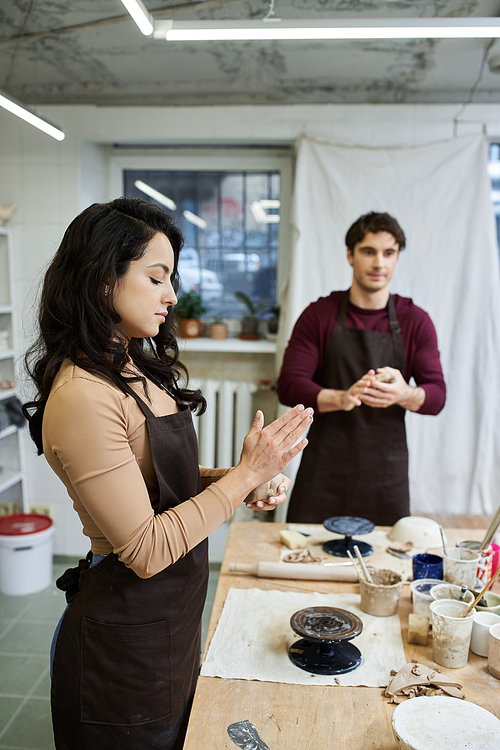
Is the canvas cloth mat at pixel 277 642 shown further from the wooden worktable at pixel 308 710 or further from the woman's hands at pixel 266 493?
the woman's hands at pixel 266 493

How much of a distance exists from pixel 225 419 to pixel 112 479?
9.19ft

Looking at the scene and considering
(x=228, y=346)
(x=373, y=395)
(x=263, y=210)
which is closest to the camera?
(x=373, y=395)

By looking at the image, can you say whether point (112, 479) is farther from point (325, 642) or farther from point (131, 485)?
point (325, 642)

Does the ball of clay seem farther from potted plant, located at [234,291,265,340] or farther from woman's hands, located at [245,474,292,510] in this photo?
potted plant, located at [234,291,265,340]

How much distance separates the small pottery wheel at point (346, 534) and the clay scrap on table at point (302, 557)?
6cm

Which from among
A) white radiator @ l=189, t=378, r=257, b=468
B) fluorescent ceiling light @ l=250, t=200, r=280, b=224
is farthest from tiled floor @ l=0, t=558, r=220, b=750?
fluorescent ceiling light @ l=250, t=200, r=280, b=224

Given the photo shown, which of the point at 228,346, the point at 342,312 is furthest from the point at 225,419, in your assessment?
the point at 342,312

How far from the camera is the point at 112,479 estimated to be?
108 centimetres

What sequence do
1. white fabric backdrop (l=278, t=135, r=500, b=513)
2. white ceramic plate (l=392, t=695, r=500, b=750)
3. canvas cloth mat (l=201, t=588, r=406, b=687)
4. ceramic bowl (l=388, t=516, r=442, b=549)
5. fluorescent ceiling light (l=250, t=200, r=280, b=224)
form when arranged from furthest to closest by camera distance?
fluorescent ceiling light (l=250, t=200, r=280, b=224) < white fabric backdrop (l=278, t=135, r=500, b=513) < ceramic bowl (l=388, t=516, r=442, b=549) < canvas cloth mat (l=201, t=588, r=406, b=687) < white ceramic plate (l=392, t=695, r=500, b=750)

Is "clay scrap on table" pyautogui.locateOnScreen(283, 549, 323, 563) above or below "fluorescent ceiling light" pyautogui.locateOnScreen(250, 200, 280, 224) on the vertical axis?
below

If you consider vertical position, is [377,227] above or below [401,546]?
above

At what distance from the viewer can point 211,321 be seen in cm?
413

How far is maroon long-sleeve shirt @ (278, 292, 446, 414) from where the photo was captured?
8.32 ft

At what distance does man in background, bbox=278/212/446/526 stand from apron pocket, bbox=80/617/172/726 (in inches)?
51.3
